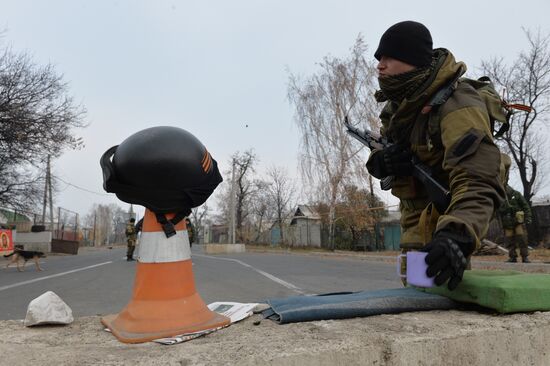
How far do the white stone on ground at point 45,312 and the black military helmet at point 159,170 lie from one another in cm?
51

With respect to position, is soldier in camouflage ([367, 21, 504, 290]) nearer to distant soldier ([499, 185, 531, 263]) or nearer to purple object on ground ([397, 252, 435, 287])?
purple object on ground ([397, 252, 435, 287])

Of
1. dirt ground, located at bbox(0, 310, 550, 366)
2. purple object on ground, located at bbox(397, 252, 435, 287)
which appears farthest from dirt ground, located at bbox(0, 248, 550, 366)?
purple object on ground, located at bbox(397, 252, 435, 287)

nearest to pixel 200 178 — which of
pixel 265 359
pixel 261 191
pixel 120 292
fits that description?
pixel 265 359

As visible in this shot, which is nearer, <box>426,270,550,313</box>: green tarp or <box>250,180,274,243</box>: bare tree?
<box>426,270,550,313</box>: green tarp

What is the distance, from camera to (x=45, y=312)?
163 centimetres

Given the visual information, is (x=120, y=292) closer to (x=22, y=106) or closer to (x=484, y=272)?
(x=484, y=272)

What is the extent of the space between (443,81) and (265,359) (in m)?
1.36

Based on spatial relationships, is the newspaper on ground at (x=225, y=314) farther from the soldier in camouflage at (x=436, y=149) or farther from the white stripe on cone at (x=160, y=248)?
the soldier in camouflage at (x=436, y=149)

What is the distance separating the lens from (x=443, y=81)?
1738 mm

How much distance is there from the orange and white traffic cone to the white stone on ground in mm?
176

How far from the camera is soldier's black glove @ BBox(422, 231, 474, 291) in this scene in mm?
1273

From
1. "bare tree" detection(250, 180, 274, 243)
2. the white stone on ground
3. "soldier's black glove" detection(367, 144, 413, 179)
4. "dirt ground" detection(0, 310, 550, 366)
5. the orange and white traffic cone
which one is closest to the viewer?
"dirt ground" detection(0, 310, 550, 366)

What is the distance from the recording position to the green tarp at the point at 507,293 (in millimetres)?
1528

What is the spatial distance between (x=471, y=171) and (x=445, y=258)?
1.27 ft
